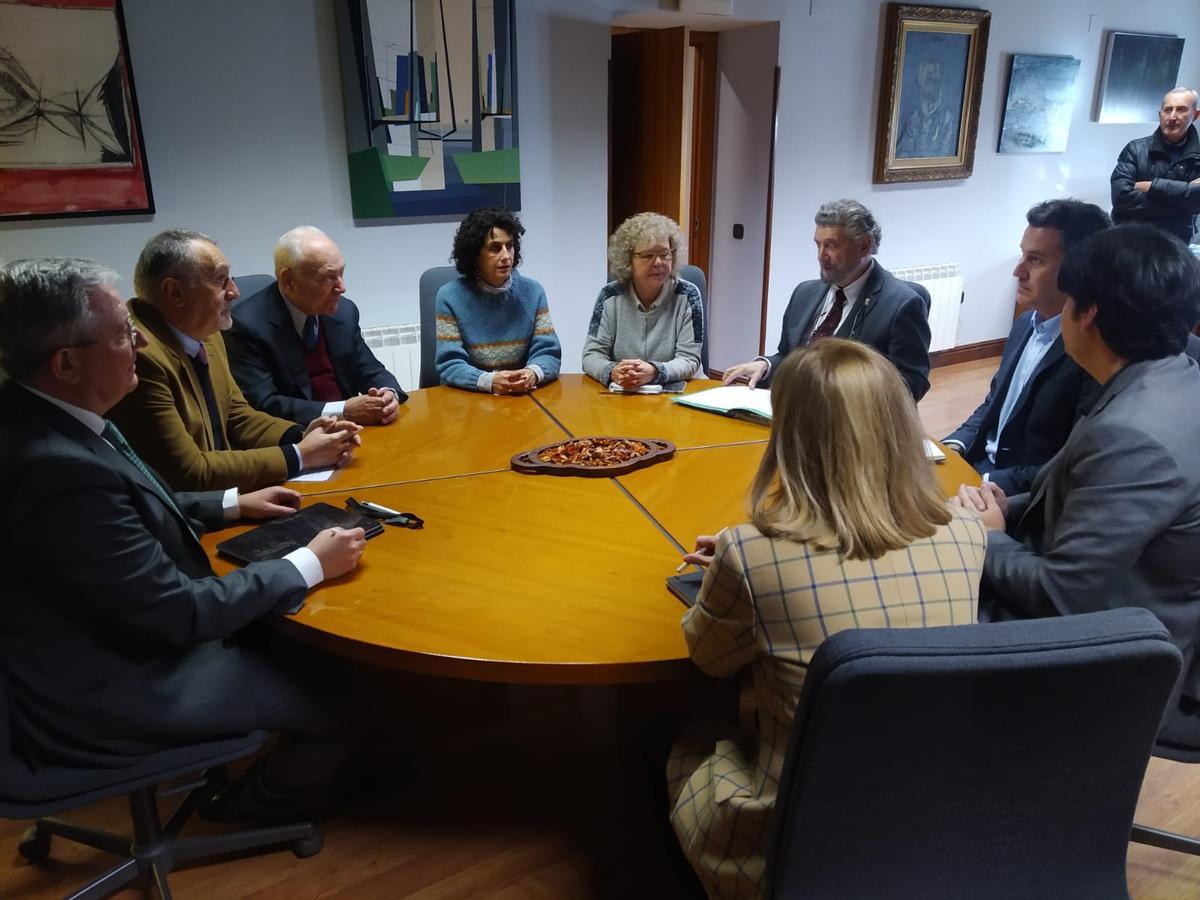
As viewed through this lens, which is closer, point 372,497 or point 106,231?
point 372,497

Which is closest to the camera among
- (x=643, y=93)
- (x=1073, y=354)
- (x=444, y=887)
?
(x=1073, y=354)

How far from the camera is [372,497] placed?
188 cm

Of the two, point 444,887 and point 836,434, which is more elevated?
point 836,434

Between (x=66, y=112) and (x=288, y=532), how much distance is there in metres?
2.18

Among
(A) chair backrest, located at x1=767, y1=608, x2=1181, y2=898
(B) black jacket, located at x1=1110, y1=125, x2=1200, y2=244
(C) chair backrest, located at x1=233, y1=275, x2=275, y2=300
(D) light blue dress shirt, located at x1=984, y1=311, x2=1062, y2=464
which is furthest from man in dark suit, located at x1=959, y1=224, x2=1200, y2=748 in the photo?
(B) black jacket, located at x1=1110, y1=125, x2=1200, y2=244

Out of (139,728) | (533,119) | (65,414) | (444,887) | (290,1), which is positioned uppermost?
(290,1)

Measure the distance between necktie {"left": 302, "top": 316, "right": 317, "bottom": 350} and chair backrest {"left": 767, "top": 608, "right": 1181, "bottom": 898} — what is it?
2.12 metres

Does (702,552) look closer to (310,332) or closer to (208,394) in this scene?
(208,394)

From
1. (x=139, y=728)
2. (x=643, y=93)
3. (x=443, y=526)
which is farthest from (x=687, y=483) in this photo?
(x=643, y=93)

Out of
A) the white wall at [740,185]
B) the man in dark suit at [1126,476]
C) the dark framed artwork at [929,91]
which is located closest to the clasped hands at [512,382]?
the man in dark suit at [1126,476]

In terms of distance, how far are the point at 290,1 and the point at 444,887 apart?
3.13 meters

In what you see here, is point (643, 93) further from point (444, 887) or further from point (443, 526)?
point (444, 887)

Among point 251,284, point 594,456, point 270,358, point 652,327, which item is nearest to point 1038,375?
point 594,456

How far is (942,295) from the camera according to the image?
5617mm
